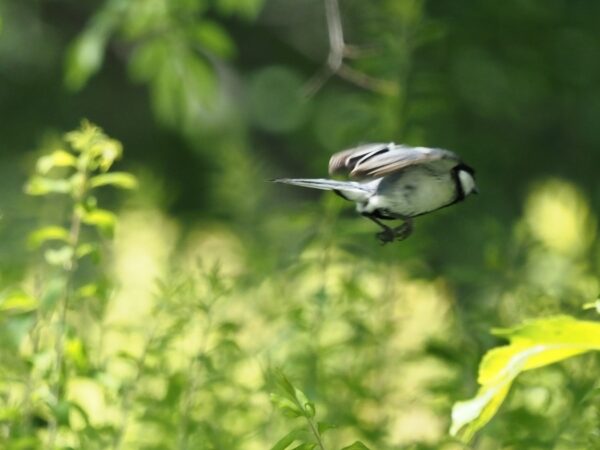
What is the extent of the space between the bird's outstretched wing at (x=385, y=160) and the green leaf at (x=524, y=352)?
0.29 m

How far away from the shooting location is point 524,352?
2229mm

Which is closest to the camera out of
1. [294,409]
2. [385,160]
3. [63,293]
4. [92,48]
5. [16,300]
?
[385,160]

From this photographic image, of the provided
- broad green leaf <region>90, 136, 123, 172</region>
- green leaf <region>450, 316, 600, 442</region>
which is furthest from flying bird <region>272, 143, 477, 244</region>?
broad green leaf <region>90, 136, 123, 172</region>

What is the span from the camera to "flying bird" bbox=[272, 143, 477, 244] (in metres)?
2.16

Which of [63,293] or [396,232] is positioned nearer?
[396,232]

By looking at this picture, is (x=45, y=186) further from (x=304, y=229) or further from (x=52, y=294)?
(x=304, y=229)

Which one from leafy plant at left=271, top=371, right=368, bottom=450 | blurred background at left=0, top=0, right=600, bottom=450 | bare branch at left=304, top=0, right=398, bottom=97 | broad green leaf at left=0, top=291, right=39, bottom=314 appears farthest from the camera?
bare branch at left=304, top=0, right=398, bottom=97

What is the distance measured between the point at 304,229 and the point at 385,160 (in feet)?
6.79

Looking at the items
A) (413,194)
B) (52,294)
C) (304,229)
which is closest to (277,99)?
(304,229)

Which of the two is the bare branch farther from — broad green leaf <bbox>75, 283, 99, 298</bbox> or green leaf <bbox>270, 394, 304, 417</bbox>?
green leaf <bbox>270, 394, 304, 417</bbox>

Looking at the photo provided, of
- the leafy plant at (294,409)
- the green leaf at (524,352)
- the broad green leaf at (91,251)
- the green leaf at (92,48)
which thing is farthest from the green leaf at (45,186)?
the green leaf at (92,48)

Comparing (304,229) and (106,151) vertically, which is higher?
(106,151)

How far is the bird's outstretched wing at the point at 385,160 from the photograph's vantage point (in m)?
2.11

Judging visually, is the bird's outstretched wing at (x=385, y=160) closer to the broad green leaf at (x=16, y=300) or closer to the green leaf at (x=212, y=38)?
the broad green leaf at (x=16, y=300)
